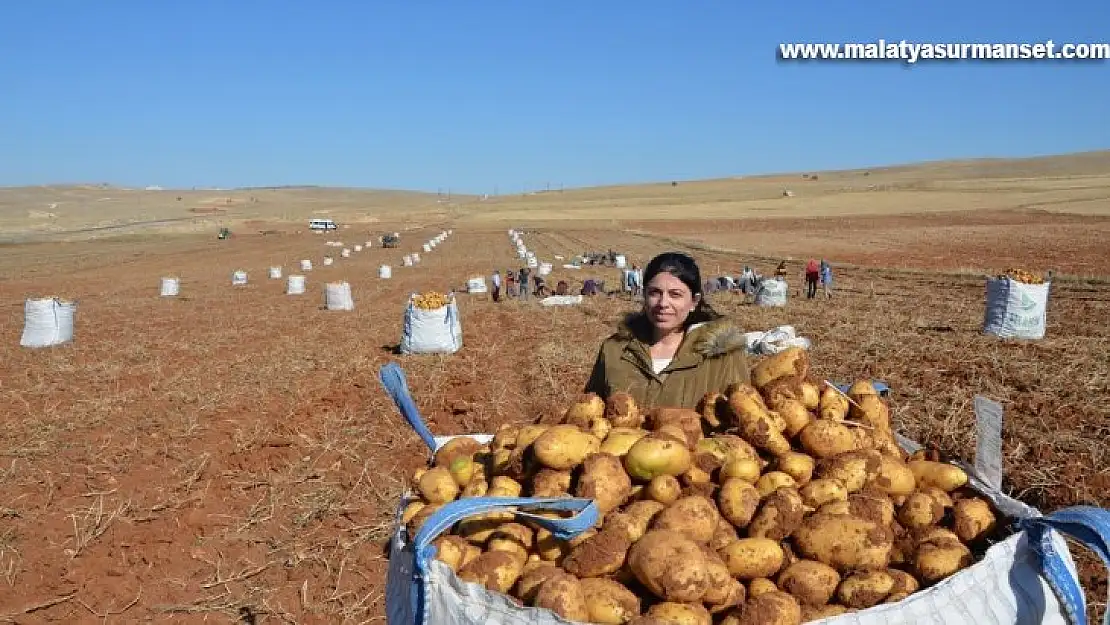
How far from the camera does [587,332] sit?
47.7ft

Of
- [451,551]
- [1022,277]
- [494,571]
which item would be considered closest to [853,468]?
[494,571]

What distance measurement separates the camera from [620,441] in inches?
103

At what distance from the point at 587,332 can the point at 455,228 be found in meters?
67.5

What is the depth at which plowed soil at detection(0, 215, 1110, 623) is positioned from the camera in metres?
5.10

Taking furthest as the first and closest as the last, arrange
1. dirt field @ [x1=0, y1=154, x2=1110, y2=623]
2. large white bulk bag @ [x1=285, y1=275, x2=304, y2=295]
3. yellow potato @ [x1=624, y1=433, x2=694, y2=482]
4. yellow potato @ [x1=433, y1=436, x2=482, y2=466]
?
large white bulk bag @ [x1=285, y1=275, x2=304, y2=295] → dirt field @ [x1=0, y1=154, x2=1110, y2=623] → yellow potato @ [x1=433, y1=436, x2=482, y2=466] → yellow potato @ [x1=624, y1=433, x2=694, y2=482]

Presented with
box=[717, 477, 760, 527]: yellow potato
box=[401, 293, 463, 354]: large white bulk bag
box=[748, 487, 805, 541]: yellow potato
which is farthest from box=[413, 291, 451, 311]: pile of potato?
box=[748, 487, 805, 541]: yellow potato

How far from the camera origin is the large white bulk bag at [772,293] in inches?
679

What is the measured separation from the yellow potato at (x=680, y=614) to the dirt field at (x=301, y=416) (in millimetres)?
3124

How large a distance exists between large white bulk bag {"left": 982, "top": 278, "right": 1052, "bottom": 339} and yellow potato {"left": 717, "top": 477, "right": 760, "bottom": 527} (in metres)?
11.6

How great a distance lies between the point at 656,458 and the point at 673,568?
0.48 metres

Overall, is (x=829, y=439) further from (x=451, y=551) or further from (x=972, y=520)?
(x=451, y=551)

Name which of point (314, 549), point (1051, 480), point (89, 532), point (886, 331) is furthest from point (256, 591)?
point (886, 331)

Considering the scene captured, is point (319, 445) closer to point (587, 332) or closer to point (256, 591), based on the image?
point (256, 591)

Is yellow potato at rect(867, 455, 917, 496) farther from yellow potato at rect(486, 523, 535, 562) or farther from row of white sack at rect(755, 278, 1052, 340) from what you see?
row of white sack at rect(755, 278, 1052, 340)
